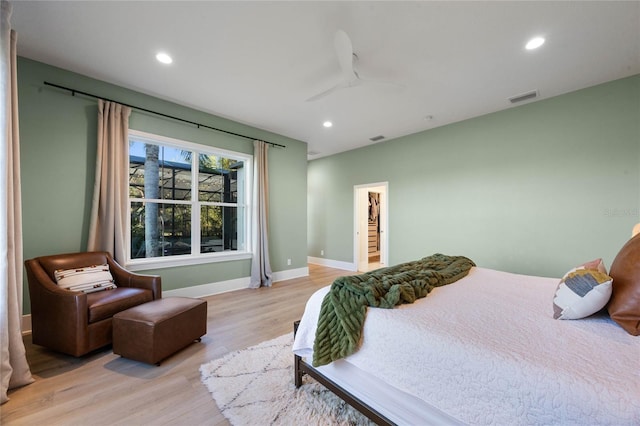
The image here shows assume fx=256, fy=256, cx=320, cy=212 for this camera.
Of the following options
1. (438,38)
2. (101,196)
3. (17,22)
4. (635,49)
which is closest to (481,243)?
(635,49)

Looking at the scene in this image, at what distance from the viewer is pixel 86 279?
2512 millimetres

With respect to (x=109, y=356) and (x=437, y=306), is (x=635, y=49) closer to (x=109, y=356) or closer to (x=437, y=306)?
(x=437, y=306)

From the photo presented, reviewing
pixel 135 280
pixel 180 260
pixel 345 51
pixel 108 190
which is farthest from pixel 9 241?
pixel 345 51

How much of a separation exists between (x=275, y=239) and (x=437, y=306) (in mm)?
3809

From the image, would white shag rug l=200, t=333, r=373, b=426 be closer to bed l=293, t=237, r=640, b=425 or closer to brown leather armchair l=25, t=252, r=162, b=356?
bed l=293, t=237, r=640, b=425

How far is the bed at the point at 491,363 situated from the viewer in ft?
2.89

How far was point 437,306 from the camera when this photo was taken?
5.13 ft

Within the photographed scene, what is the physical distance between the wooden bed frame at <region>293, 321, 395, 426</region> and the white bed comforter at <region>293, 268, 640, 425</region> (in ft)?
0.43

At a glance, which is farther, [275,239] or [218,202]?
[275,239]

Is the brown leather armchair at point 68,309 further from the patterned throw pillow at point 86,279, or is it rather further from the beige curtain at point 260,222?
the beige curtain at point 260,222

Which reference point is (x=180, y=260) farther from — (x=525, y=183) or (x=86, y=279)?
(x=525, y=183)

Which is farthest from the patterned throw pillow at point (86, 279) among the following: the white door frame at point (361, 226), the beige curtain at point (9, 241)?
the white door frame at point (361, 226)

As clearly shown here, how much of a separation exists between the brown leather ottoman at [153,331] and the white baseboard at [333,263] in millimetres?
4179

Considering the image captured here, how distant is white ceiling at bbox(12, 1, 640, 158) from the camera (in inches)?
83.0
